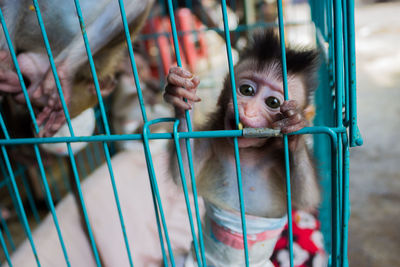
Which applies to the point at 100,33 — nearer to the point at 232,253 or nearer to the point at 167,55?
the point at 232,253

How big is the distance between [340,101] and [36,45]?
0.85 metres

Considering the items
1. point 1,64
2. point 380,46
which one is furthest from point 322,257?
point 380,46

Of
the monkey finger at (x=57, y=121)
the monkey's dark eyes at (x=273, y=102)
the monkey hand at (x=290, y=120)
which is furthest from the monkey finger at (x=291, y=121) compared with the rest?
the monkey finger at (x=57, y=121)

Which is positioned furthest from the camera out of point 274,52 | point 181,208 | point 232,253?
point 181,208

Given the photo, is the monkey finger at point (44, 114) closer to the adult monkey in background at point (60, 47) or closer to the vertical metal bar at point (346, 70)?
the adult monkey in background at point (60, 47)

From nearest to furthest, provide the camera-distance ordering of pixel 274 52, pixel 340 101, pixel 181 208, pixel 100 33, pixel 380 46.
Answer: pixel 340 101 < pixel 274 52 < pixel 100 33 < pixel 181 208 < pixel 380 46

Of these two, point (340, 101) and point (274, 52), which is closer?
point (340, 101)

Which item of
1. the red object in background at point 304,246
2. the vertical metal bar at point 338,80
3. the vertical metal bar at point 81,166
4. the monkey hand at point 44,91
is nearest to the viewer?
the vertical metal bar at point 338,80

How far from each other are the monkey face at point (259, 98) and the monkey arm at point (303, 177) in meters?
0.07

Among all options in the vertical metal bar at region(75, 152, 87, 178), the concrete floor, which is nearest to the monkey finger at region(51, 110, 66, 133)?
the concrete floor

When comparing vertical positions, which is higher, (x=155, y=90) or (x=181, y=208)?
(x=155, y=90)

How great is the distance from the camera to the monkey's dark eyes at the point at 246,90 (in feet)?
1.94

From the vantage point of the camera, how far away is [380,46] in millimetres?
3967

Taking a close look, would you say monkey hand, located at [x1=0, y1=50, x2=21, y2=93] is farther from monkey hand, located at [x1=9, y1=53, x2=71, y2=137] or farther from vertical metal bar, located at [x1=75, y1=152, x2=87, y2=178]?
vertical metal bar, located at [x1=75, y1=152, x2=87, y2=178]
